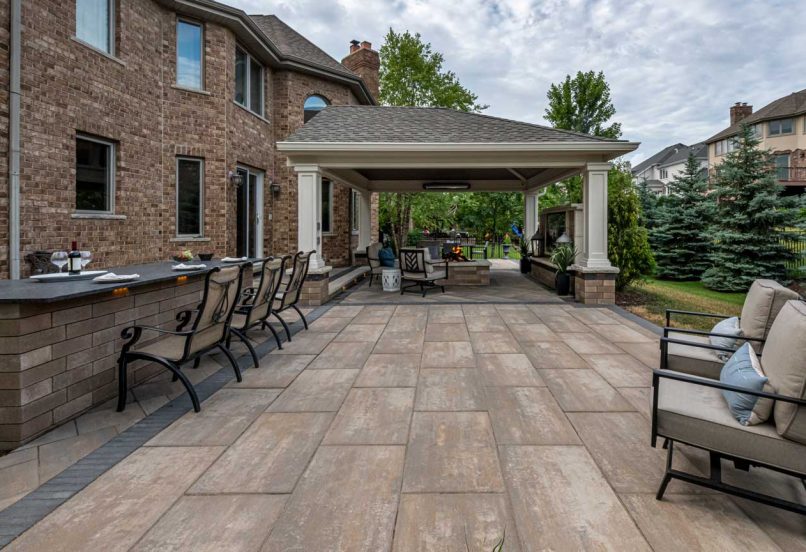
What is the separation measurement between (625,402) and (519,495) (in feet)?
5.89

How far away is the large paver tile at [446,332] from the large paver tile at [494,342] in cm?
15

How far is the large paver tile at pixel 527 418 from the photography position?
3020 millimetres

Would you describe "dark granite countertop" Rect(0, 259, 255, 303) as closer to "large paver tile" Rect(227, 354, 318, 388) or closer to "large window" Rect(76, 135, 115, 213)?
"large paver tile" Rect(227, 354, 318, 388)

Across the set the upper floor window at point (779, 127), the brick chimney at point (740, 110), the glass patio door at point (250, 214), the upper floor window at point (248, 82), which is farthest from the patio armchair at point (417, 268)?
the brick chimney at point (740, 110)

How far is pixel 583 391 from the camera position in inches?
155

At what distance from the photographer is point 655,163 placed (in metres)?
47.3

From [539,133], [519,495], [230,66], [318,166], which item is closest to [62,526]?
[519,495]

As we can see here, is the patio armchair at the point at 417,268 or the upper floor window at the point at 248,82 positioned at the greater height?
the upper floor window at the point at 248,82

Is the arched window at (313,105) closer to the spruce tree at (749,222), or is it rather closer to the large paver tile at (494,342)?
the large paver tile at (494,342)

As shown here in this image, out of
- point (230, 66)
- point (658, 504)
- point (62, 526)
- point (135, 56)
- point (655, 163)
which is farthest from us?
point (655, 163)

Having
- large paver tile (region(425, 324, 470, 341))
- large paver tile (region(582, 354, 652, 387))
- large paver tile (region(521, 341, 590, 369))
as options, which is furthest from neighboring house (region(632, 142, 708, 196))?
large paver tile (region(582, 354, 652, 387))

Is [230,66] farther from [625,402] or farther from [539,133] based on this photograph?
[625,402]

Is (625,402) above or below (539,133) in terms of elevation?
below

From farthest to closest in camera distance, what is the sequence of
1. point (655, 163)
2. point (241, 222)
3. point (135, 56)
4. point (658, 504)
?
point (655, 163) → point (241, 222) → point (135, 56) → point (658, 504)
